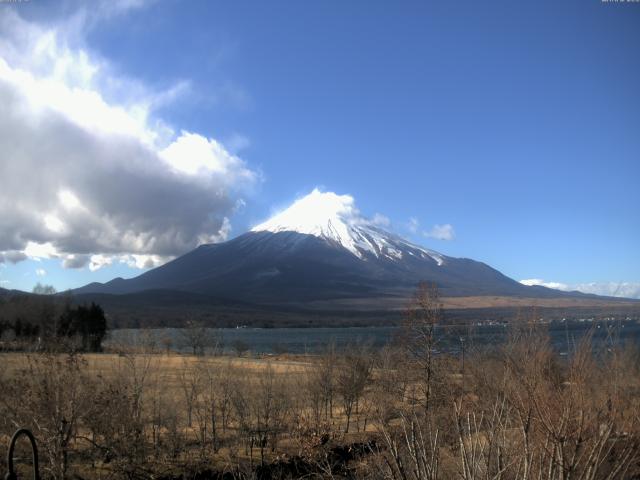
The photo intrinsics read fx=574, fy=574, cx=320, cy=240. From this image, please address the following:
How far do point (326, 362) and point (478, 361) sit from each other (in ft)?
33.9

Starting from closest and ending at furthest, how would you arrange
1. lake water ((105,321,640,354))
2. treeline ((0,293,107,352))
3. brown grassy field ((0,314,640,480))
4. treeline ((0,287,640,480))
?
brown grassy field ((0,314,640,480))
treeline ((0,287,640,480))
lake water ((105,321,640,354))
treeline ((0,293,107,352))

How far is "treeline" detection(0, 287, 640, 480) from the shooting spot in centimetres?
1045

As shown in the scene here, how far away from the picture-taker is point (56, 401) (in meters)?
14.9

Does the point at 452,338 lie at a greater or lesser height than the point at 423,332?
lesser

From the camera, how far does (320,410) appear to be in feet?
104

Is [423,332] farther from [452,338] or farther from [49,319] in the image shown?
[49,319]

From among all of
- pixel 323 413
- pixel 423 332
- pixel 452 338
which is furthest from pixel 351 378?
pixel 452 338

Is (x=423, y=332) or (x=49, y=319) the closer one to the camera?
(x=423, y=332)


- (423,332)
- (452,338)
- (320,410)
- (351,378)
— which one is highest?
(423,332)

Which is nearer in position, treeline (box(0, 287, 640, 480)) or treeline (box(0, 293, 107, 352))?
treeline (box(0, 287, 640, 480))

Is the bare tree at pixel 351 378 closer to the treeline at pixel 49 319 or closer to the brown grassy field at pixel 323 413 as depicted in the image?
the brown grassy field at pixel 323 413

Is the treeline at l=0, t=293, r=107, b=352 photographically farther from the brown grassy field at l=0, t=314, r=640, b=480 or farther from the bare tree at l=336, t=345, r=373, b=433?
the brown grassy field at l=0, t=314, r=640, b=480

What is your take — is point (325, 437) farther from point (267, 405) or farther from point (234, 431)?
point (234, 431)

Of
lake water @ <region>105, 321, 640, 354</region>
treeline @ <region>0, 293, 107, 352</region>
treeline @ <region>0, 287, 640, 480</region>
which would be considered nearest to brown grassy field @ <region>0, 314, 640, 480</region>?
treeline @ <region>0, 287, 640, 480</region>
